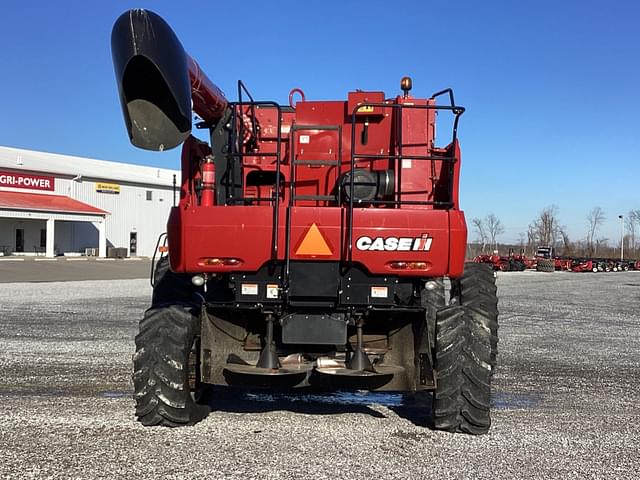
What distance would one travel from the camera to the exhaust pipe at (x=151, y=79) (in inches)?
180

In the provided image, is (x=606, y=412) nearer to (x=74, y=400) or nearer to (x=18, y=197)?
(x=74, y=400)

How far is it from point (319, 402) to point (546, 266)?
5321 cm

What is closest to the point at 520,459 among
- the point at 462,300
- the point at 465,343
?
the point at 465,343

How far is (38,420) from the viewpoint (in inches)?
221

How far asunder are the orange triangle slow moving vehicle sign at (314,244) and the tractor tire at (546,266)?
178 feet

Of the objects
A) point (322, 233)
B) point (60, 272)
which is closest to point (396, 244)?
point (322, 233)

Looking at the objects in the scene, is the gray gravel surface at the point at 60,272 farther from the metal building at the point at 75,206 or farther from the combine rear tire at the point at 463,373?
the combine rear tire at the point at 463,373

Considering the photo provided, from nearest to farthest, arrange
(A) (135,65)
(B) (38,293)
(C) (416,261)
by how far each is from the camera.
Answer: (A) (135,65)
(C) (416,261)
(B) (38,293)

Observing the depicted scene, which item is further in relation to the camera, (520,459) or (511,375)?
(511,375)

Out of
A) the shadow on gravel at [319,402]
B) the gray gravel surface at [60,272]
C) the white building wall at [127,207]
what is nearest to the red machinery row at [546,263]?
the gray gravel surface at [60,272]

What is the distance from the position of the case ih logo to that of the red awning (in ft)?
146

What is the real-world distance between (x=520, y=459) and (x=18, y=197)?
49695 mm

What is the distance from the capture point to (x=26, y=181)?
49438mm

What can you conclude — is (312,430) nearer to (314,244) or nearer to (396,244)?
(314,244)
